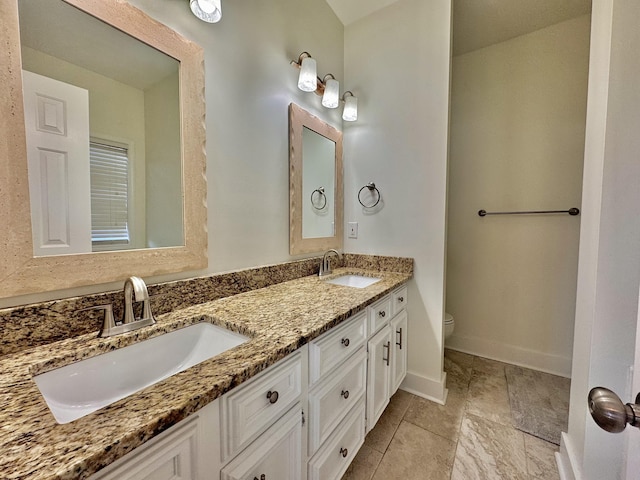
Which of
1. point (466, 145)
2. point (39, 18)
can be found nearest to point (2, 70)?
point (39, 18)

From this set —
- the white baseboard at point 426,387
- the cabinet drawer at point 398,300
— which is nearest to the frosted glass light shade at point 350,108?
the cabinet drawer at point 398,300

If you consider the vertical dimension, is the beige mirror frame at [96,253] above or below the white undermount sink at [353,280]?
above

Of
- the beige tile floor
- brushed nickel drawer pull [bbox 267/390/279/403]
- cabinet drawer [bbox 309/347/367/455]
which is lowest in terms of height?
the beige tile floor

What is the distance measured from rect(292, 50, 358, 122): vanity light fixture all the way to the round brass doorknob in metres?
1.63

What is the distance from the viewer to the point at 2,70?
0.62m

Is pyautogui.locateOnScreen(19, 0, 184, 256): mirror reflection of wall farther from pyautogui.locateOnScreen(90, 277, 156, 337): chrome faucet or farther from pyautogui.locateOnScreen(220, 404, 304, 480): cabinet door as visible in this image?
pyautogui.locateOnScreen(220, 404, 304, 480): cabinet door

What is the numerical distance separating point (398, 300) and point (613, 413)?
124 centimetres

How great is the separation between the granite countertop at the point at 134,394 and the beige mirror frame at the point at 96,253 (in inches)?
6.9

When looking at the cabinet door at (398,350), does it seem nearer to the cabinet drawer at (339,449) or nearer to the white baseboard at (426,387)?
the white baseboard at (426,387)

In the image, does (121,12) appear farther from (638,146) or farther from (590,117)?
(590,117)

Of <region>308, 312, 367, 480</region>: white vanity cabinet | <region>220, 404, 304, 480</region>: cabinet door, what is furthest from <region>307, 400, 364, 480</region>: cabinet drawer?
<region>220, 404, 304, 480</region>: cabinet door

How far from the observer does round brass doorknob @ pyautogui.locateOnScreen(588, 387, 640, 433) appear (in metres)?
0.35

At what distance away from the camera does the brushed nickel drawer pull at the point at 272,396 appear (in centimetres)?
68

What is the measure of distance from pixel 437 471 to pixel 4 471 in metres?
1.52
